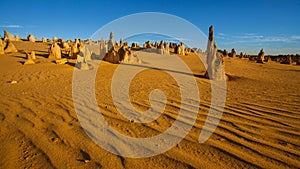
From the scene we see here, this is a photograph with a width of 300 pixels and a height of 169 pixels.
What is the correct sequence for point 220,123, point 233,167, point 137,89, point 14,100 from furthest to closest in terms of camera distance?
point 137,89
point 14,100
point 220,123
point 233,167

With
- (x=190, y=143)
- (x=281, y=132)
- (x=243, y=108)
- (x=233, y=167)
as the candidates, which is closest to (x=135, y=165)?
(x=190, y=143)

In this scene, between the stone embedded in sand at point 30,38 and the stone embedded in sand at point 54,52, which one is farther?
the stone embedded in sand at point 30,38

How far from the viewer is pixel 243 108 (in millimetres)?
4387

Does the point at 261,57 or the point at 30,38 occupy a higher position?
the point at 30,38

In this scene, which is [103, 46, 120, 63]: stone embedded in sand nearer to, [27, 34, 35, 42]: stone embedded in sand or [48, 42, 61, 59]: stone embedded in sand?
[48, 42, 61, 59]: stone embedded in sand

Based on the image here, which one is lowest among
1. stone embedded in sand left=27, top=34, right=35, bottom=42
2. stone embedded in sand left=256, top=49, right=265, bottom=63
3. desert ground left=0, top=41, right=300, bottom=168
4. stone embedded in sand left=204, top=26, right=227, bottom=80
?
desert ground left=0, top=41, right=300, bottom=168

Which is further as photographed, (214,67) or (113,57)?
(113,57)

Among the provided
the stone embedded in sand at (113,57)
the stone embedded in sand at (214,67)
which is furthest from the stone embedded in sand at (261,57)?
the stone embedded in sand at (113,57)

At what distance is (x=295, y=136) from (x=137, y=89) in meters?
4.22

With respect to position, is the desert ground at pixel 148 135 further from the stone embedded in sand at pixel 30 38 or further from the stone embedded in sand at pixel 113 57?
the stone embedded in sand at pixel 30 38

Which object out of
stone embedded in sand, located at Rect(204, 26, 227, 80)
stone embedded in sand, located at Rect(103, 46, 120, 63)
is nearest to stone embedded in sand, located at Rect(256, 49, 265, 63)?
stone embedded in sand, located at Rect(204, 26, 227, 80)

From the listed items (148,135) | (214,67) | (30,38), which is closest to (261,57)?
(214,67)

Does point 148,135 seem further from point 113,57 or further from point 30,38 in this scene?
point 30,38

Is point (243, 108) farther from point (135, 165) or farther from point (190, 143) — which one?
point (135, 165)
